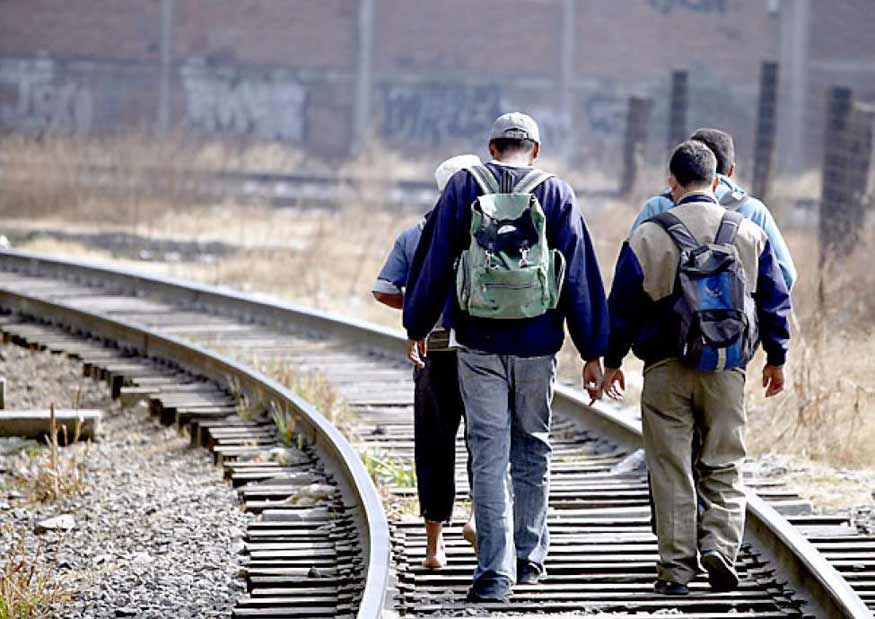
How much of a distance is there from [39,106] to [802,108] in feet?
68.5

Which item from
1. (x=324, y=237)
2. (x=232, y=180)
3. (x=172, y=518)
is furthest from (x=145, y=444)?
(x=232, y=180)

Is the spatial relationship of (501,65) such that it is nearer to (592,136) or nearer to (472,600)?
(592,136)

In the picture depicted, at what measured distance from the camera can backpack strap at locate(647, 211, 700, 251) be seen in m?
5.95

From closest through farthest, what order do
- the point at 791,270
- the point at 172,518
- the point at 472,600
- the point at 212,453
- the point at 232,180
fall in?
the point at 472,600
the point at 791,270
the point at 172,518
the point at 212,453
the point at 232,180

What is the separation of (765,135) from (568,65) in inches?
974

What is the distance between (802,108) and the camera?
139 ft

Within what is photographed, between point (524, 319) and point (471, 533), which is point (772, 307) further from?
point (471, 533)

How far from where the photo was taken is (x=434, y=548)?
21.0 ft

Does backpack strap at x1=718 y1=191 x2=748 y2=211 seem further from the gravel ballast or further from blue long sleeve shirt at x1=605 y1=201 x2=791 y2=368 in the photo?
the gravel ballast

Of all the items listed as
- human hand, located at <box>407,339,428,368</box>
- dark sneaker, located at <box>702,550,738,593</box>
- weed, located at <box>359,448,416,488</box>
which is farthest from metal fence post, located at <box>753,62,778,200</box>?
human hand, located at <box>407,339,428,368</box>

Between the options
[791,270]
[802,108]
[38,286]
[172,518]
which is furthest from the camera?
[802,108]

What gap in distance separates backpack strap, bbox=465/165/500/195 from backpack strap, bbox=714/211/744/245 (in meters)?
0.88

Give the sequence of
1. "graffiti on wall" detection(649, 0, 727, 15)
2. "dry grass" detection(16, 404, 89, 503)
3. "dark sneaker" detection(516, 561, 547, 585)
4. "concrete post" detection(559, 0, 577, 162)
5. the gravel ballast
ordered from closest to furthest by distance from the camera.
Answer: "dark sneaker" detection(516, 561, 547, 585) < the gravel ballast < "dry grass" detection(16, 404, 89, 503) < "concrete post" detection(559, 0, 577, 162) < "graffiti on wall" detection(649, 0, 727, 15)

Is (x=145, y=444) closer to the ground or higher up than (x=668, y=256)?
closer to the ground
